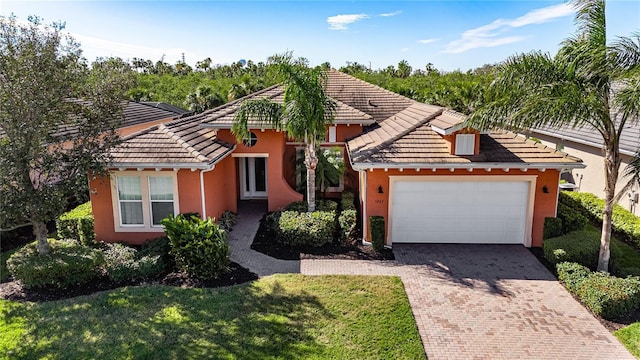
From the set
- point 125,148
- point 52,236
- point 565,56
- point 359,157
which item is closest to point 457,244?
point 359,157

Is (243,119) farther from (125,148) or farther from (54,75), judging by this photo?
(54,75)

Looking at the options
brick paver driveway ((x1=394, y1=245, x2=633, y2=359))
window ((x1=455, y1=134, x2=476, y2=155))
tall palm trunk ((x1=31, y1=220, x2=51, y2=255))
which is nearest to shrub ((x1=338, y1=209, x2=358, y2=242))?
brick paver driveway ((x1=394, y1=245, x2=633, y2=359))

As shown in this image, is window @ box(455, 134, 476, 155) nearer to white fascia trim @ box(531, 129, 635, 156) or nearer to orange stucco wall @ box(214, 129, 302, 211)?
white fascia trim @ box(531, 129, 635, 156)

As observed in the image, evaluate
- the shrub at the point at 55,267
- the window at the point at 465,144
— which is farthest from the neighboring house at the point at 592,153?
the shrub at the point at 55,267

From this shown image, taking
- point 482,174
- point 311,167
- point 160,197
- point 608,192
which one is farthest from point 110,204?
point 608,192

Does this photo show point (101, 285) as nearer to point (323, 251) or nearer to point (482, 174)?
point (323, 251)

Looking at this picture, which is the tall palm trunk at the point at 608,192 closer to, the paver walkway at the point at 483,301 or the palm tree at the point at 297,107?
the paver walkway at the point at 483,301
